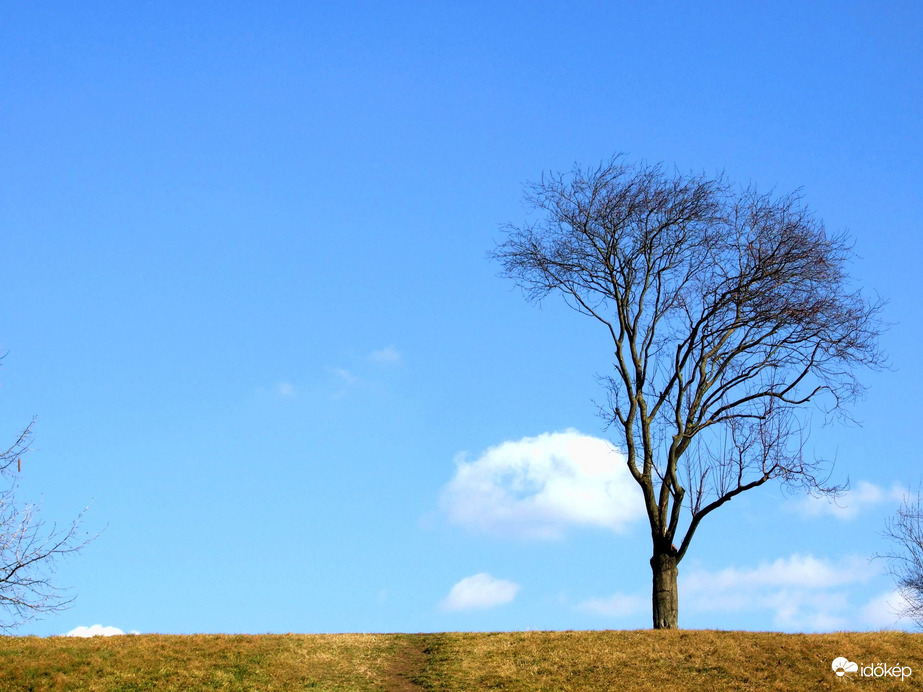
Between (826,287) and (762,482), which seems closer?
(762,482)

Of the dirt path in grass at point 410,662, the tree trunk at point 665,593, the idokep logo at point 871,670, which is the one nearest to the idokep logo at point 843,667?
the idokep logo at point 871,670

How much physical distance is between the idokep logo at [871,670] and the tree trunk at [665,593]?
200 inches

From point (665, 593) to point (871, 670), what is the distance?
238 inches

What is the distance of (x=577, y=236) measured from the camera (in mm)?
30281

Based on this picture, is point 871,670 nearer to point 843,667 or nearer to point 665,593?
point 843,667

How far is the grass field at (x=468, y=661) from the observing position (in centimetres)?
2102

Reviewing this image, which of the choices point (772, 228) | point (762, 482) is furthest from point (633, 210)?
point (762, 482)

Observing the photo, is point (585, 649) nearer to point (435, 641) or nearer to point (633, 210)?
point (435, 641)

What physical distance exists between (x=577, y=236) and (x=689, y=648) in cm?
1349

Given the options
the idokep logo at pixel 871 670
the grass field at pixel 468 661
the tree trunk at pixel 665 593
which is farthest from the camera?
the tree trunk at pixel 665 593

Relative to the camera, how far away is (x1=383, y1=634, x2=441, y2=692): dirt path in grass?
21406 millimetres

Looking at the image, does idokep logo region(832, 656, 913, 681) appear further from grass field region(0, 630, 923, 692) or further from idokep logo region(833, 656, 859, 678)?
grass field region(0, 630, 923, 692)

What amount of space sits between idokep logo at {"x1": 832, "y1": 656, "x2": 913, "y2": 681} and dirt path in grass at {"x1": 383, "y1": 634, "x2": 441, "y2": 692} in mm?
9685

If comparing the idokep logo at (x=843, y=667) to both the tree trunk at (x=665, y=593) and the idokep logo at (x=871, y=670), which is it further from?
the tree trunk at (x=665, y=593)
